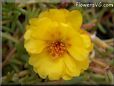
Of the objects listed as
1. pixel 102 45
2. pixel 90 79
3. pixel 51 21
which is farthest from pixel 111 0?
pixel 51 21

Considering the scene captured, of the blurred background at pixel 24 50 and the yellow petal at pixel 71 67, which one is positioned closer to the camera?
the yellow petal at pixel 71 67

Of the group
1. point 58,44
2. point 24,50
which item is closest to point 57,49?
point 58,44

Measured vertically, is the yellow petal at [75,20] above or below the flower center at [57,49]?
above

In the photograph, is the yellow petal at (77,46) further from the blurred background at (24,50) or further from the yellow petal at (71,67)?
the blurred background at (24,50)

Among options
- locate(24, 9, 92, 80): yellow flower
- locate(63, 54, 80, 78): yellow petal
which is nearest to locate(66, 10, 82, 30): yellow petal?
locate(24, 9, 92, 80): yellow flower

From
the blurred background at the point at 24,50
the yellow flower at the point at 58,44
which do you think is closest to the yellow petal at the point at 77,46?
the yellow flower at the point at 58,44

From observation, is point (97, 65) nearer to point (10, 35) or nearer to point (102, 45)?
point (102, 45)

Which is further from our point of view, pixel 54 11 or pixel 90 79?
pixel 90 79
